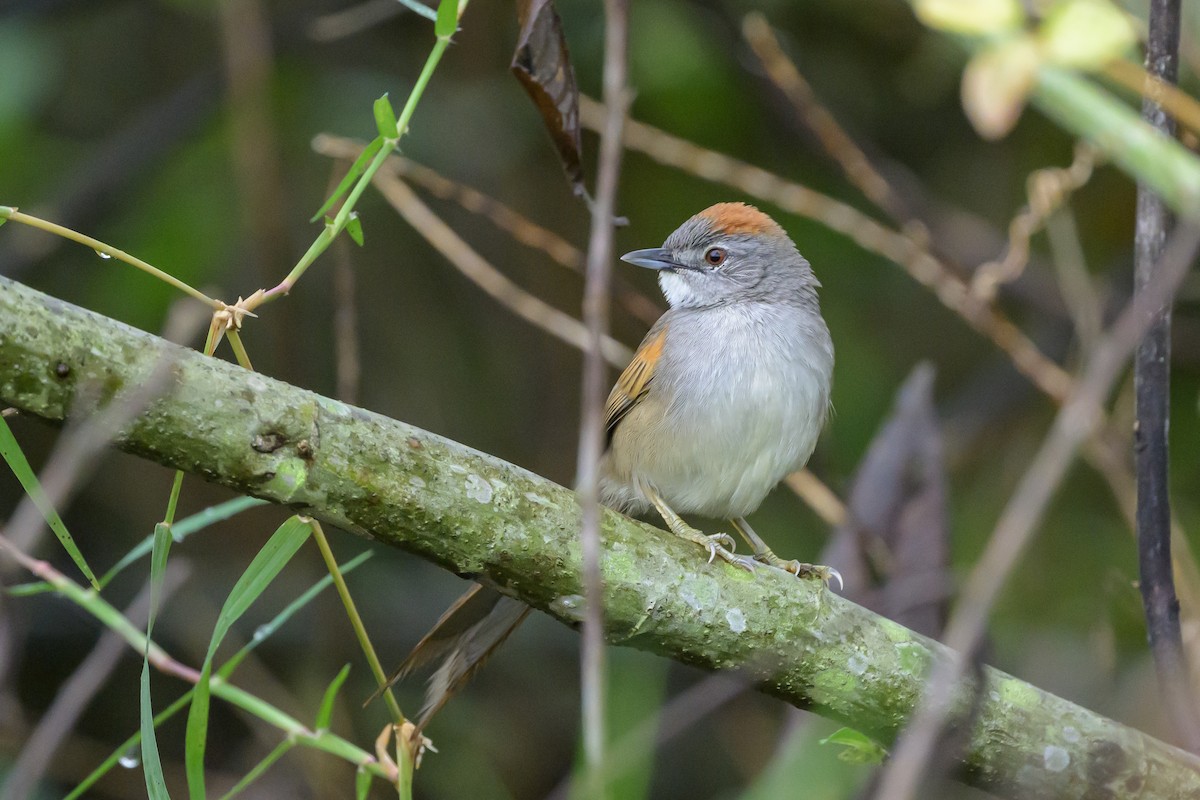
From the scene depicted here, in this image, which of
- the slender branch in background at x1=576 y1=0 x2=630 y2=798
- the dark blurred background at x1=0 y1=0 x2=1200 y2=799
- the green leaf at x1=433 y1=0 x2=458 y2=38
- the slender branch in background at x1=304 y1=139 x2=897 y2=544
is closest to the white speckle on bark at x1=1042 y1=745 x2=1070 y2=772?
the slender branch in background at x1=576 y1=0 x2=630 y2=798

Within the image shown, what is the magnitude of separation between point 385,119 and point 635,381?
5.95ft

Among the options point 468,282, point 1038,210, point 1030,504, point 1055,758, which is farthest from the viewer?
point 468,282

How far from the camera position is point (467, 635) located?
2.80 metres

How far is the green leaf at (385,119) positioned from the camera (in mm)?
2050

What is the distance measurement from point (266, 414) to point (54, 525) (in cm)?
37

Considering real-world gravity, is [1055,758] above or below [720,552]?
below

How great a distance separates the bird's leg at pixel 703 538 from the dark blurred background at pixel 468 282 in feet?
4.20

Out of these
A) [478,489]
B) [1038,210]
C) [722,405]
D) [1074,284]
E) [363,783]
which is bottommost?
[363,783]

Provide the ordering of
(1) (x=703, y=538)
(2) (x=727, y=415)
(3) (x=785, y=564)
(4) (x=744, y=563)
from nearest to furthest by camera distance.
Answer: (4) (x=744, y=563) → (1) (x=703, y=538) → (3) (x=785, y=564) → (2) (x=727, y=415)

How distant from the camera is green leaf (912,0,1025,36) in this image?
144 centimetres

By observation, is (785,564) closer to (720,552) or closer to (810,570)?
(810,570)

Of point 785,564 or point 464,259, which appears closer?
point 785,564

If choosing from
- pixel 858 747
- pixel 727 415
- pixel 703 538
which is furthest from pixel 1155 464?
pixel 727 415

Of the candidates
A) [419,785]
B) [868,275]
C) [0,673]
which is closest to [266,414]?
[0,673]
